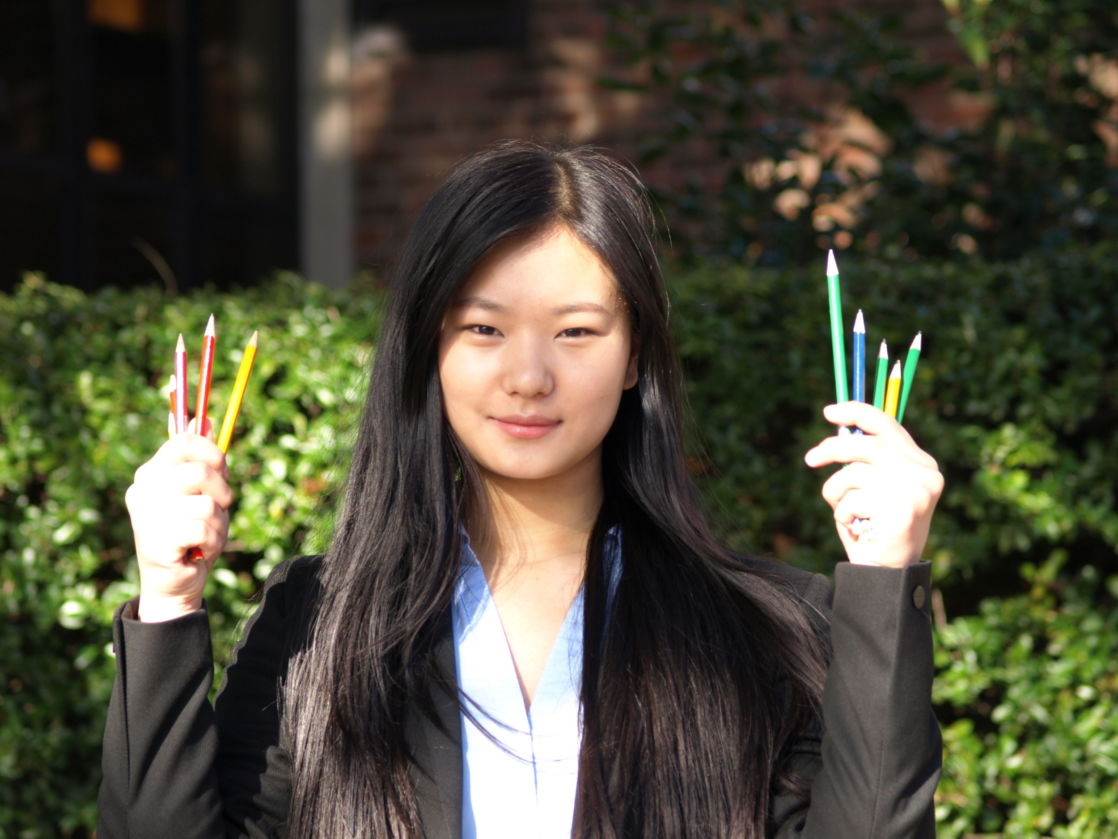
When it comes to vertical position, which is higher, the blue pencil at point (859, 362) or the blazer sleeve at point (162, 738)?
the blue pencil at point (859, 362)

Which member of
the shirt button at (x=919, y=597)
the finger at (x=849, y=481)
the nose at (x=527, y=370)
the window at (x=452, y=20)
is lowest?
the shirt button at (x=919, y=597)

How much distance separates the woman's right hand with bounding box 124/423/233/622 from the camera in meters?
1.55

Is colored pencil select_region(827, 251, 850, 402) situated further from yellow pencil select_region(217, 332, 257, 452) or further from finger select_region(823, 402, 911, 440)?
yellow pencil select_region(217, 332, 257, 452)

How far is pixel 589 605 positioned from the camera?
1.84 meters

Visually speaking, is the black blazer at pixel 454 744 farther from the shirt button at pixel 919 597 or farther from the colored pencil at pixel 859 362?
the colored pencil at pixel 859 362

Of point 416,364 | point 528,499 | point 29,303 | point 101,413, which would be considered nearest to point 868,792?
point 528,499

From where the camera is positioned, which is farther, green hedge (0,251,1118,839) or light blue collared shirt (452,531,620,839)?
green hedge (0,251,1118,839)

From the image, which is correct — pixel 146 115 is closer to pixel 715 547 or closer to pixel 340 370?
pixel 340 370

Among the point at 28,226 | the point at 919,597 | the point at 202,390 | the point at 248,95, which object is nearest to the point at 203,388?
the point at 202,390

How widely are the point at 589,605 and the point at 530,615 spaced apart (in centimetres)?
8

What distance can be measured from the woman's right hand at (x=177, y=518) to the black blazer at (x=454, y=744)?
0.13 ft

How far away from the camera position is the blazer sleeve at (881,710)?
5.10 feet

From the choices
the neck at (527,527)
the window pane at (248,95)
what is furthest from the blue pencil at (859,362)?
the window pane at (248,95)

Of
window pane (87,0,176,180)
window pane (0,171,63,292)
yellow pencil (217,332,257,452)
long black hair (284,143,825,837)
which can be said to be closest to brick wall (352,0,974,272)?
window pane (87,0,176,180)
